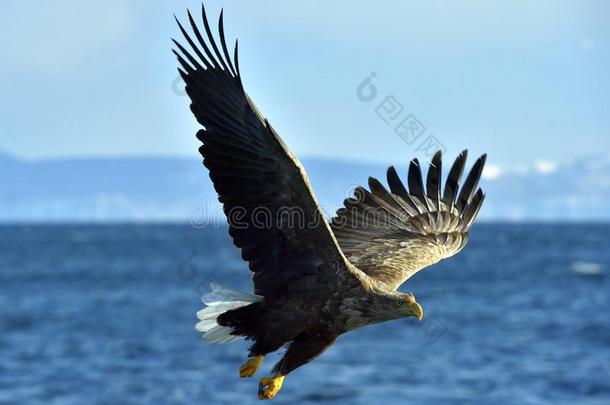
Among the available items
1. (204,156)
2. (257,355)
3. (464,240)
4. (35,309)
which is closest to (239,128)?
(204,156)

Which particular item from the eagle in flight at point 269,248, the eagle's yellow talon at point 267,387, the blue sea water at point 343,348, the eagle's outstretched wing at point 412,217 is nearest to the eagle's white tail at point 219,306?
the eagle in flight at point 269,248

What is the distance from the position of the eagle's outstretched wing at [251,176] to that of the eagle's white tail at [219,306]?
48 centimetres

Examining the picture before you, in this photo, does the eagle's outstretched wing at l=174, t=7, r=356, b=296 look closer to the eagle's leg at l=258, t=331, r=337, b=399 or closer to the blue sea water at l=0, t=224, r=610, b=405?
the eagle's leg at l=258, t=331, r=337, b=399

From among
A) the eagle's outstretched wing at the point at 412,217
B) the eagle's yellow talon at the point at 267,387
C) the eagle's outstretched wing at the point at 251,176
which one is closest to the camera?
the eagle's outstretched wing at the point at 251,176

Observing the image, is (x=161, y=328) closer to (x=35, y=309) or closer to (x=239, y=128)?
(x=35, y=309)

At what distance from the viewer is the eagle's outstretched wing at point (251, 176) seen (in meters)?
7.00

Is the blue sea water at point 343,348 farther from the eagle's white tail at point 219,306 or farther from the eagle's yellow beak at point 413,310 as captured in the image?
the eagle's yellow beak at point 413,310

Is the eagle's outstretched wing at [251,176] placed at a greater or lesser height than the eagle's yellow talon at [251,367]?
greater

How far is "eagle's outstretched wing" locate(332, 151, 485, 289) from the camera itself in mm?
9062

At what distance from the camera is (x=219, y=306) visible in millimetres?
7820

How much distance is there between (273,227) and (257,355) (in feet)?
3.74

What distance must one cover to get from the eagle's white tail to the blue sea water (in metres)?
1.12

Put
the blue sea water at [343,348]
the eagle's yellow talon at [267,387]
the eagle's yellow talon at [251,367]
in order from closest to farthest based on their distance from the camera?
the eagle's yellow talon at [267,387]
the eagle's yellow talon at [251,367]
the blue sea water at [343,348]

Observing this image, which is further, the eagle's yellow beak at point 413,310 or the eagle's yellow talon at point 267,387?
the eagle's yellow talon at point 267,387
